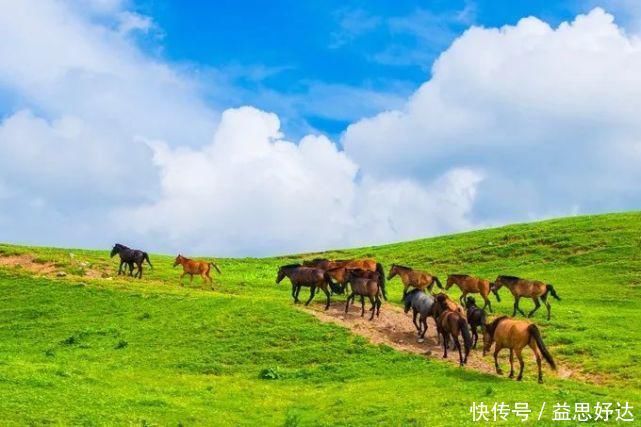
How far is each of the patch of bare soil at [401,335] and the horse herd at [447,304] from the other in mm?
348

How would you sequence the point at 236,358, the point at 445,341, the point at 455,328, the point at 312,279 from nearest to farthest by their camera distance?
the point at 455,328 < the point at 445,341 < the point at 236,358 < the point at 312,279

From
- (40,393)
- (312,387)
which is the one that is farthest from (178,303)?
(40,393)

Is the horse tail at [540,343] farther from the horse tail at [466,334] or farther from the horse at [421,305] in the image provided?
the horse at [421,305]

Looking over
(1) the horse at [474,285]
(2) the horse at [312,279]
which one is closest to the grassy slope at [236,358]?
(2) the horse at [312,279]

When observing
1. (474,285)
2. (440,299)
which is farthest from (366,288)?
(474,285)

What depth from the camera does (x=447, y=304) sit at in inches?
1049

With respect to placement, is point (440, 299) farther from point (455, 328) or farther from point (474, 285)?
point (474, 285)

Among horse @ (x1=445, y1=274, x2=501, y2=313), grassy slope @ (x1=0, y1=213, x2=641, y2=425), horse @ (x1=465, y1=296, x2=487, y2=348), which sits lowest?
grassy slope @ (x1=0, y1=213, x2=641, y2=425)

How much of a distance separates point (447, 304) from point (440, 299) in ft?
1.09

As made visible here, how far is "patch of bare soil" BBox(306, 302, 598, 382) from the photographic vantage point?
2430 centimetres

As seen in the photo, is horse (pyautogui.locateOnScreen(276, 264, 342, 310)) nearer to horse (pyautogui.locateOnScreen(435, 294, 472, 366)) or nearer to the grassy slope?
the grassy slope

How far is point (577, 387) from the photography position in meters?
21.2

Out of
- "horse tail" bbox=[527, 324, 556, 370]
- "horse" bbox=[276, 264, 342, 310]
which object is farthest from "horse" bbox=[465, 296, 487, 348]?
"horse" bbox=[276, 264, 342, 310]

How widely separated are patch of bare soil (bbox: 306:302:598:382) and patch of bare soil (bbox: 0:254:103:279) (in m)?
16.6
